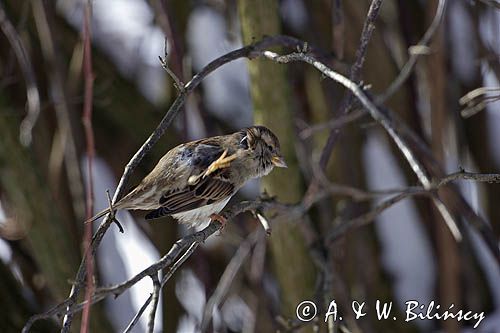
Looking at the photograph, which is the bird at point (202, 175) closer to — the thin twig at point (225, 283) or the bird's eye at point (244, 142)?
the bird's eye at point (244, 142)

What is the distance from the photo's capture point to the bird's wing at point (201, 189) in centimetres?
259

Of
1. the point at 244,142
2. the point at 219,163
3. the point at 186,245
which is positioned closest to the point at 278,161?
the point at 244,142

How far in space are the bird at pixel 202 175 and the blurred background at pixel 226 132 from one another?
0.66 metres

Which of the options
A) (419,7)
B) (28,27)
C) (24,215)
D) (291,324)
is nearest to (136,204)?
(291,324)

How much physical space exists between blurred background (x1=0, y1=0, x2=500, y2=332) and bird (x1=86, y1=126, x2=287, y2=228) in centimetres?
66

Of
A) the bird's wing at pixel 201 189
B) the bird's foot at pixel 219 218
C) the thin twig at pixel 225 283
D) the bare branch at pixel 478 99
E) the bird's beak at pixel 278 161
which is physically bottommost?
the thin twig at pixel 225 283

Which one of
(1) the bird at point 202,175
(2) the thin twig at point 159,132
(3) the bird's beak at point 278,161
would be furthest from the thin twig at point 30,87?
(2) the thin twig at point 159,132

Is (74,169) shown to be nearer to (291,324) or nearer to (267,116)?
(267,116)

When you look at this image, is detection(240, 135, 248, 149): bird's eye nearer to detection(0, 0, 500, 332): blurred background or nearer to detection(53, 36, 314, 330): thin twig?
detection(53, 36, 314, 330): thin twig

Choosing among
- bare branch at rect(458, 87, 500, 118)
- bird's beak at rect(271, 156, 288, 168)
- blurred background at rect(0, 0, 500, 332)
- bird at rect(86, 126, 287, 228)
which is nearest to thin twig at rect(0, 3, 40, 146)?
blurred background at rect(0, 0, 500, 332)

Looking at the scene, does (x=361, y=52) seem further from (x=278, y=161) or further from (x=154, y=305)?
(x=154, y=305)

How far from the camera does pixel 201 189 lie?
2660 millimetres

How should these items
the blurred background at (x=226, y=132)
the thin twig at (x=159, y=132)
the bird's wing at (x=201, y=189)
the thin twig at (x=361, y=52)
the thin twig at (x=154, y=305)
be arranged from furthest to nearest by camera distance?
the blurred background at (x=226, y=132) → the bird's wing at (x=201, y=189) → the thin twig at (x=361, y=52) → the thin twig at (x=159, y=132) → the thin twig at (x=154, y=305)

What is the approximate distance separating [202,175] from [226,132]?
1.47m
